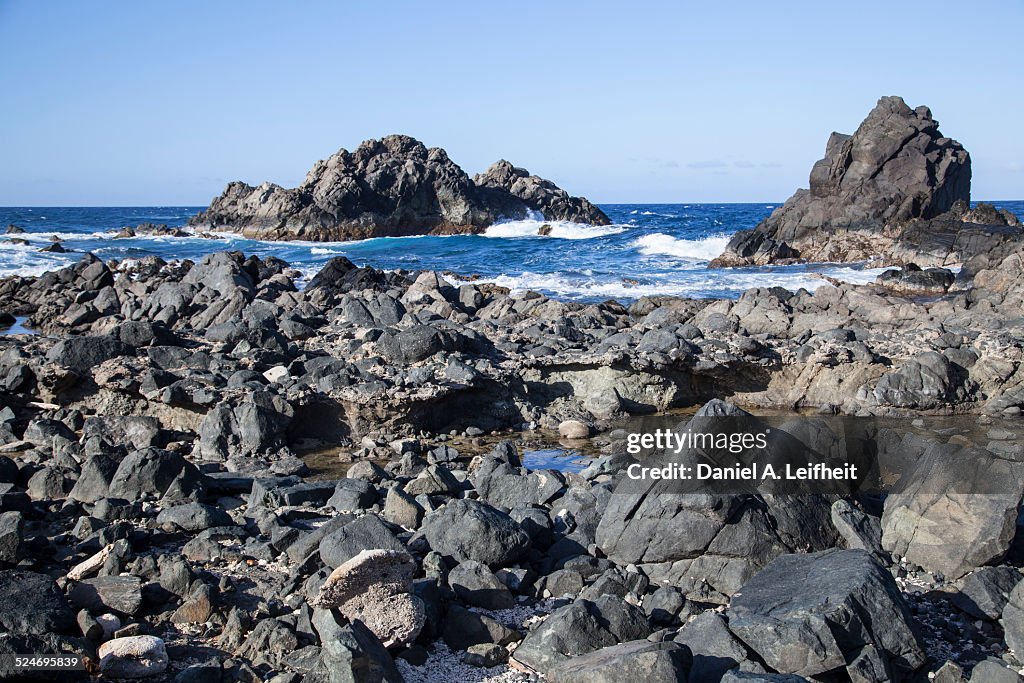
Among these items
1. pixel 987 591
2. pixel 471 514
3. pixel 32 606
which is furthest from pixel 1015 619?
pixel 32 606

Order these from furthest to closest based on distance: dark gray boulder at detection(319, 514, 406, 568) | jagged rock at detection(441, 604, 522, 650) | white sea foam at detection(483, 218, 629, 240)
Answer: white sea foam at detection(483, 218, 629, 240)
dark gray boulder at detection(319, 514, 406, 568)
jagged rock at detection(441, 604, 522, 650)

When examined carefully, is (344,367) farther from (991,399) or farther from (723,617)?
(991,399)

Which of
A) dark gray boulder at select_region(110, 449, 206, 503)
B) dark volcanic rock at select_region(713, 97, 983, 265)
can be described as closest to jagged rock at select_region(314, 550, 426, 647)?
dark gray boulder at select_region(110, 449, 206, 503)

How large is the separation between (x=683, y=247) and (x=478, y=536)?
36.0 metres

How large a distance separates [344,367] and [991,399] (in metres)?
8.57

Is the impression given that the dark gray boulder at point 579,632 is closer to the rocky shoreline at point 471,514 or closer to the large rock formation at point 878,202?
the rocky shoreline at point 471,514

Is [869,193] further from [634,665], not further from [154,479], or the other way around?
[634,665]

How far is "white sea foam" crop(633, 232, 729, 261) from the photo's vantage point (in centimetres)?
3813

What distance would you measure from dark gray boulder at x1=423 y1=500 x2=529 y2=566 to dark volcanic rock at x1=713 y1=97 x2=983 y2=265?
3008 cm

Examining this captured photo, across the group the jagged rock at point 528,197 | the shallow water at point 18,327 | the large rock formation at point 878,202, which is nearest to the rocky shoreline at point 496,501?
the shallow water at point 18,327

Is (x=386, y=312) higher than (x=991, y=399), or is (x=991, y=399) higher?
(x=386, y=312)

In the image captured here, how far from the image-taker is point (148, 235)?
52.7m

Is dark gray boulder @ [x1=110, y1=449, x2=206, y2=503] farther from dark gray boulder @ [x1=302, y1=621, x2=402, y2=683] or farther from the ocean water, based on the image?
the ocean water

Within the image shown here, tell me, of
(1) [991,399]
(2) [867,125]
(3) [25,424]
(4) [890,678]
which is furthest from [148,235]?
(4) [890,678]
